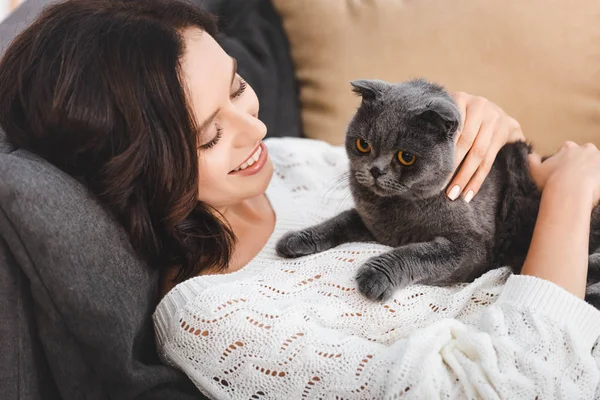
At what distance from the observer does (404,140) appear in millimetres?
1005

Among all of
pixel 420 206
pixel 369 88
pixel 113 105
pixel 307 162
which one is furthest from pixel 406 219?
pixel 113 105

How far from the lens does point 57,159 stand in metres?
0.95

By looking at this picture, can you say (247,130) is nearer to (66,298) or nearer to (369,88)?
(369,88)

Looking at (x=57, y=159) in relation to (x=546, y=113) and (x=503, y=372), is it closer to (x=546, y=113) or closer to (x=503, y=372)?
(x=503, y=372)

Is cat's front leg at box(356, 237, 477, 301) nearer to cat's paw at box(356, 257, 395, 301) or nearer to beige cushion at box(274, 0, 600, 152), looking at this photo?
cat's paw at box(356, 257, 395, 301)

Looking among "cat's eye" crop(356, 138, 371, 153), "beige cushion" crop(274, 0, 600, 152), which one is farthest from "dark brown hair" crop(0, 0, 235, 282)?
"beige cushion" crop(274, 0, 600, 152)

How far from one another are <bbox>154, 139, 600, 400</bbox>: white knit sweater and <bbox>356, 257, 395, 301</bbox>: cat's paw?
20mm

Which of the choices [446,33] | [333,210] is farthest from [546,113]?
[333,210]

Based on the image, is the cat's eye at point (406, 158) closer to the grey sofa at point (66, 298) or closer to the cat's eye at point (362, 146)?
the cat's eye at point (362, 146)

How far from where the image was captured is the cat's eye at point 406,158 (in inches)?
39.8

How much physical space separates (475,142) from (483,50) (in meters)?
0.47

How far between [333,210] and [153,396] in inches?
23.9

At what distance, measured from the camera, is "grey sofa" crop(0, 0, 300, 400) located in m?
0.81

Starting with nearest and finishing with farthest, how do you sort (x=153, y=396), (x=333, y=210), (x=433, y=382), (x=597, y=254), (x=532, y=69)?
(x=433, y=382), (x=153, y=396), (x=597, y=254), (x=333, y=210), (x=532, y=69)
